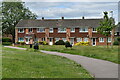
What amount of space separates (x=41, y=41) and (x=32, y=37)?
308cm

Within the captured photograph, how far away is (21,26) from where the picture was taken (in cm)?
7325

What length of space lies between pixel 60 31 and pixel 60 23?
2.29 metres

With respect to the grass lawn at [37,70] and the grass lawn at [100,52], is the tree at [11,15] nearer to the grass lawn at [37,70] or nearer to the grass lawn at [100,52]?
the grass lawn at [100,52]

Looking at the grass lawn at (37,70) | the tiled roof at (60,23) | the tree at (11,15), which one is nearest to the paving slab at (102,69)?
the grass lawn at (37,70)

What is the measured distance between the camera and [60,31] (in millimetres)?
71125

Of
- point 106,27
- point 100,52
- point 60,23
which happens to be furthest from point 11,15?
point 100,52

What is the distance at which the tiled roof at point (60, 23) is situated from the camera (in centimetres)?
7044

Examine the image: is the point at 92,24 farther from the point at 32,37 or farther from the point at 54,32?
A: the point at 32,37

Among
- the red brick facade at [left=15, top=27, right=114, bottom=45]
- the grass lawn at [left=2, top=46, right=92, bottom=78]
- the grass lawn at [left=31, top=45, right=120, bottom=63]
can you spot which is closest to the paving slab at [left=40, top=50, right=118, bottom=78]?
the grass lawn at [left=2, top=46, right=92, bottom=78]

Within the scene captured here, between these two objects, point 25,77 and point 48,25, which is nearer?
point 25,77

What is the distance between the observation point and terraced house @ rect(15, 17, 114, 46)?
6944 cm

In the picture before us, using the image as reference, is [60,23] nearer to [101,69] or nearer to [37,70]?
[101,69]

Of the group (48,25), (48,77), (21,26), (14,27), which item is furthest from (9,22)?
(48,77)

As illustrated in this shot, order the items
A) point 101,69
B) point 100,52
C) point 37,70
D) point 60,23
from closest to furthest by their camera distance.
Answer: point 37,70, point 101,69, point 100,52, point 60,23
